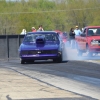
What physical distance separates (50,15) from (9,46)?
202ft

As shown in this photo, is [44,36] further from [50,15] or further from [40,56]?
[50,15]

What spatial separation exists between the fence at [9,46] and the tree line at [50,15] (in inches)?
1890

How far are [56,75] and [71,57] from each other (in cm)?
1004

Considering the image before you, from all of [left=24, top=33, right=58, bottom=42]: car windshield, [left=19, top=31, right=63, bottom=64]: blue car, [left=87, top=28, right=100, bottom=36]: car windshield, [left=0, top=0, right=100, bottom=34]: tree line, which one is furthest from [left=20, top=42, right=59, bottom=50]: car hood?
[left=0, top=0, right=100, bottom=34]: tree line

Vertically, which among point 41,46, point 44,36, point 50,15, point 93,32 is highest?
point 50,15

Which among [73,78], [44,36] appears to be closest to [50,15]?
[44,36]

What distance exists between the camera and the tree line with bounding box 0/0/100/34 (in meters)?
85.3

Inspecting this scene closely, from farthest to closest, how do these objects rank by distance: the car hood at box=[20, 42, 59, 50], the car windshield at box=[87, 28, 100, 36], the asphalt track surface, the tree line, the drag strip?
1. the tree line
2. the car windshield at box=[87, 28, 100, 36]
3. the car hood at box=[20, 42, 59, 50]
4. the drag strip
5. the asphalt track surface

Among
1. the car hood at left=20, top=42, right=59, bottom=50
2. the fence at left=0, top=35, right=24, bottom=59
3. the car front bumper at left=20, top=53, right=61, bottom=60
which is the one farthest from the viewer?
the fence at left=0, top=35, right=24, bottom=59

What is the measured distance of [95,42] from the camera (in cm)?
2789

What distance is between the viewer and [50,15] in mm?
92812

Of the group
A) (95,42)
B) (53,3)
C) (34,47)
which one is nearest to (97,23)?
(53,3)

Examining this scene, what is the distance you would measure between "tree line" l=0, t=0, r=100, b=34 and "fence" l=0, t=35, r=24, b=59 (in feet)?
158

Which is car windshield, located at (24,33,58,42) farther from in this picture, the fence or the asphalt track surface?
the fence
